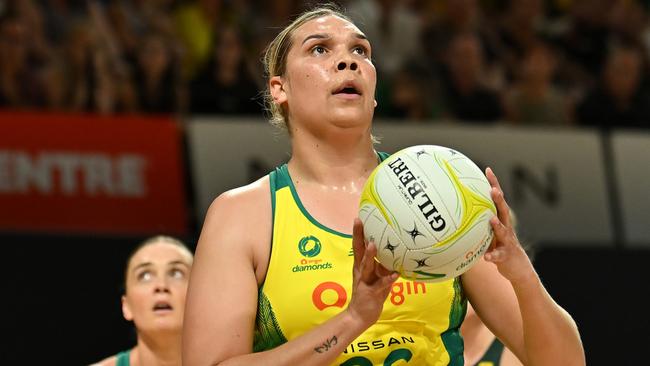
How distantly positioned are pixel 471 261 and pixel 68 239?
3.62m

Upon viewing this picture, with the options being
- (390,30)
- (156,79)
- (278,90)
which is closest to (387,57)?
(390,30)

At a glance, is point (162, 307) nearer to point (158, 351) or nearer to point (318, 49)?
point (158, 351)

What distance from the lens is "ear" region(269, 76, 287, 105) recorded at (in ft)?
10.1

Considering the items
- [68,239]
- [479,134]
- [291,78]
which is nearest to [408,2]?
[479,134]

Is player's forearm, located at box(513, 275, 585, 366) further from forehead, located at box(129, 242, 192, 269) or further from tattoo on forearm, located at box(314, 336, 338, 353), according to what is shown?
forehead, located at box(129, 242, 192, 269)

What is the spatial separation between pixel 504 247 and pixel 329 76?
681mm

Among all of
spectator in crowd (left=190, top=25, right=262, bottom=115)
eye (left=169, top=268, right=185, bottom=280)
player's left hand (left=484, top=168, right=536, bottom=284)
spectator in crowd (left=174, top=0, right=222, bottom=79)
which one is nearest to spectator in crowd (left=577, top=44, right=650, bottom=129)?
spectator in crowd (left=190, top=25, right=262, bottom=115)

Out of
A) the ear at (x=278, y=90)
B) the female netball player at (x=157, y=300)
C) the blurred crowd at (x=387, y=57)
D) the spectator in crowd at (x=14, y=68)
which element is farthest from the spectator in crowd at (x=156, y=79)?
the ear at (x=278, y=90)

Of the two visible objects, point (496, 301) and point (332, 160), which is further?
point (332, 160)

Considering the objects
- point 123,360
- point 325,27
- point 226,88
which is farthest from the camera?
point 226,88

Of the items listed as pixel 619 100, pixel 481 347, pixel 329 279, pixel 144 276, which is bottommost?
pixel 481 347

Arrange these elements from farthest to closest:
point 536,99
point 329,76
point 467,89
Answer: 1. point 536,99
2. point 467,89
3. point 329,76

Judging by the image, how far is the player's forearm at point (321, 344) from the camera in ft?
8.41

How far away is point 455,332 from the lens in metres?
2.88
